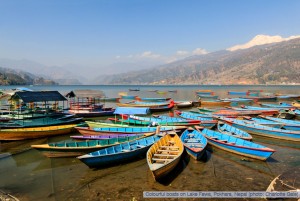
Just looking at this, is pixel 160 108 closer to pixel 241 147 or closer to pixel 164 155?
pixel 241 147

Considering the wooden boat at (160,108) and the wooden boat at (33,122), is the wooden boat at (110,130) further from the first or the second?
Answer: the wooden boat at (160,108)

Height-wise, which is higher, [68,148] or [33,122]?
[33,122]

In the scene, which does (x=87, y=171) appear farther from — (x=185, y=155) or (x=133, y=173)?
(x=185, y=155)

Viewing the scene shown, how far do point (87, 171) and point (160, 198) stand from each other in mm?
5930

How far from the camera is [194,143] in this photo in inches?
774

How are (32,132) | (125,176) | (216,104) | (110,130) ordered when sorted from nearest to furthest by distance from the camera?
(125,176)
(32,132)
(110,130)
(216,104)

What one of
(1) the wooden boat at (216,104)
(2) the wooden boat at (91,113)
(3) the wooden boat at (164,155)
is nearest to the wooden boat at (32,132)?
(3) the wooden boat at (164,155)

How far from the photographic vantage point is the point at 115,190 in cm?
1284

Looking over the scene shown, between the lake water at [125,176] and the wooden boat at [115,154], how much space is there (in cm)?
46

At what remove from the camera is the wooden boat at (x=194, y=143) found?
16.8 m

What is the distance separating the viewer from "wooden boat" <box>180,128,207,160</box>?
16791 mm

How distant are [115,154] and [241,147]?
949 cm

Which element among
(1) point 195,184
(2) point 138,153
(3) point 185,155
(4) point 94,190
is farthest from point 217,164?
(4) point 94,190
